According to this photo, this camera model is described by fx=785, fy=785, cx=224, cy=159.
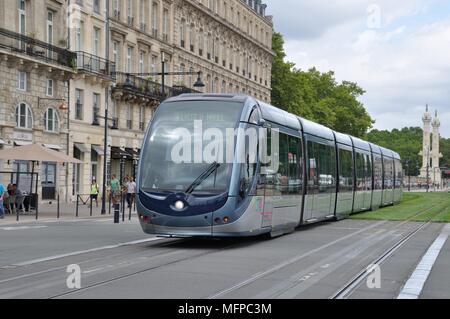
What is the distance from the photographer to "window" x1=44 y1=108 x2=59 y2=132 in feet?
144

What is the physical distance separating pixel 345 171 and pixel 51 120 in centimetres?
2164

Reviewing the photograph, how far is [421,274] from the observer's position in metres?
12.7

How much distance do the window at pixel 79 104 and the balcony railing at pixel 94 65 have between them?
58.4 inches

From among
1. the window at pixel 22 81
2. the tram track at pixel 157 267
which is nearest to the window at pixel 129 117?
the window at pixel 22 81

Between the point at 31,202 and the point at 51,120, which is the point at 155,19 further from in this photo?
the point at 31,202

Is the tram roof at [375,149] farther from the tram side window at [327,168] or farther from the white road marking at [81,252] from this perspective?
the white road marking at [81,252]

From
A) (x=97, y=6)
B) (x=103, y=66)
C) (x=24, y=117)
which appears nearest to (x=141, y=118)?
(x=103, y=66)

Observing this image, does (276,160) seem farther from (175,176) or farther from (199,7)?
(199,7)

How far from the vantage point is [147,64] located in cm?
5825

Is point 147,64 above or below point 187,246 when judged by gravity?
above

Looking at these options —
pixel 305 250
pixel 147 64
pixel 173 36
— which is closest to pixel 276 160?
pixel 305 250

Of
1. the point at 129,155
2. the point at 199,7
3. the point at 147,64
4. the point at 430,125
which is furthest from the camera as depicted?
the point at 430,125

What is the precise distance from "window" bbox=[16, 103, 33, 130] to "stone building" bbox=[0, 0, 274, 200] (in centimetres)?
6
